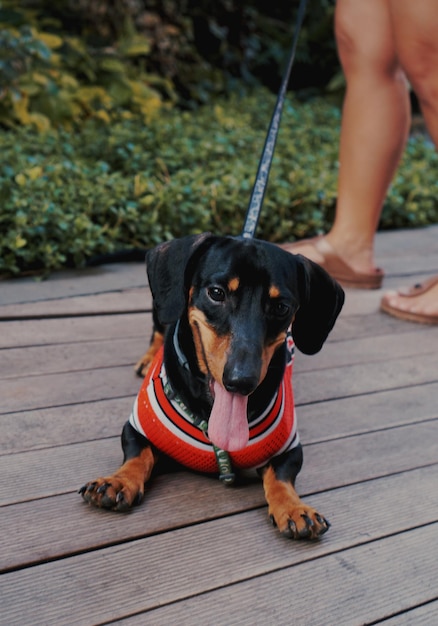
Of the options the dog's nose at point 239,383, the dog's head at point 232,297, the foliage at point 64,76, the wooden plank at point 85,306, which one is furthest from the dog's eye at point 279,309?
the foliage at point 64,76

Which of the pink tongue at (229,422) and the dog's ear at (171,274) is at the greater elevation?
the dog's ear at (171,274)

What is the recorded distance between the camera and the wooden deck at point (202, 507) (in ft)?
5.55

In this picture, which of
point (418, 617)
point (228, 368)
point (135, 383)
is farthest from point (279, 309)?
point (135, 383)

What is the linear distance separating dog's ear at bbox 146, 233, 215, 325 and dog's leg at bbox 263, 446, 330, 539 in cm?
49

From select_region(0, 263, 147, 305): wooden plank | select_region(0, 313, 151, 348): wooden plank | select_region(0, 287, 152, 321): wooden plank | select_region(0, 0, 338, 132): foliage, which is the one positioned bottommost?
select_region(0, 0, 338, 132): foliage

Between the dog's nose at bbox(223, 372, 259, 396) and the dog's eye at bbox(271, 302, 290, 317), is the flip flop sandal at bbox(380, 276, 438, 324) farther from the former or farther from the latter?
the dog's nose at bbox(223, 372, 259, 396)

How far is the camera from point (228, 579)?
5.82ft

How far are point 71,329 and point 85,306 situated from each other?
0.88 feet

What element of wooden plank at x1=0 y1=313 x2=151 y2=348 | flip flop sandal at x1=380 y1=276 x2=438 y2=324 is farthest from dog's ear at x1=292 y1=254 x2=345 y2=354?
flip flop sandal at x1=380 y1=276 x2=438 y2=324

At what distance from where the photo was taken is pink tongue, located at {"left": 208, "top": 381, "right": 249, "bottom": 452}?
78.7 inches

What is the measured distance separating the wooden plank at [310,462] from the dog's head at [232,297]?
1.35ft

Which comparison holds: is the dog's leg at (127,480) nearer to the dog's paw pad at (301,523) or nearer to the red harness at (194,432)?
the red harness at (194,432)

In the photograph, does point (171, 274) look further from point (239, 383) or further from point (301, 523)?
point (301, 523)

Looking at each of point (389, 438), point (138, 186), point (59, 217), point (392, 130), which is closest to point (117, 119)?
point (138, 186)
